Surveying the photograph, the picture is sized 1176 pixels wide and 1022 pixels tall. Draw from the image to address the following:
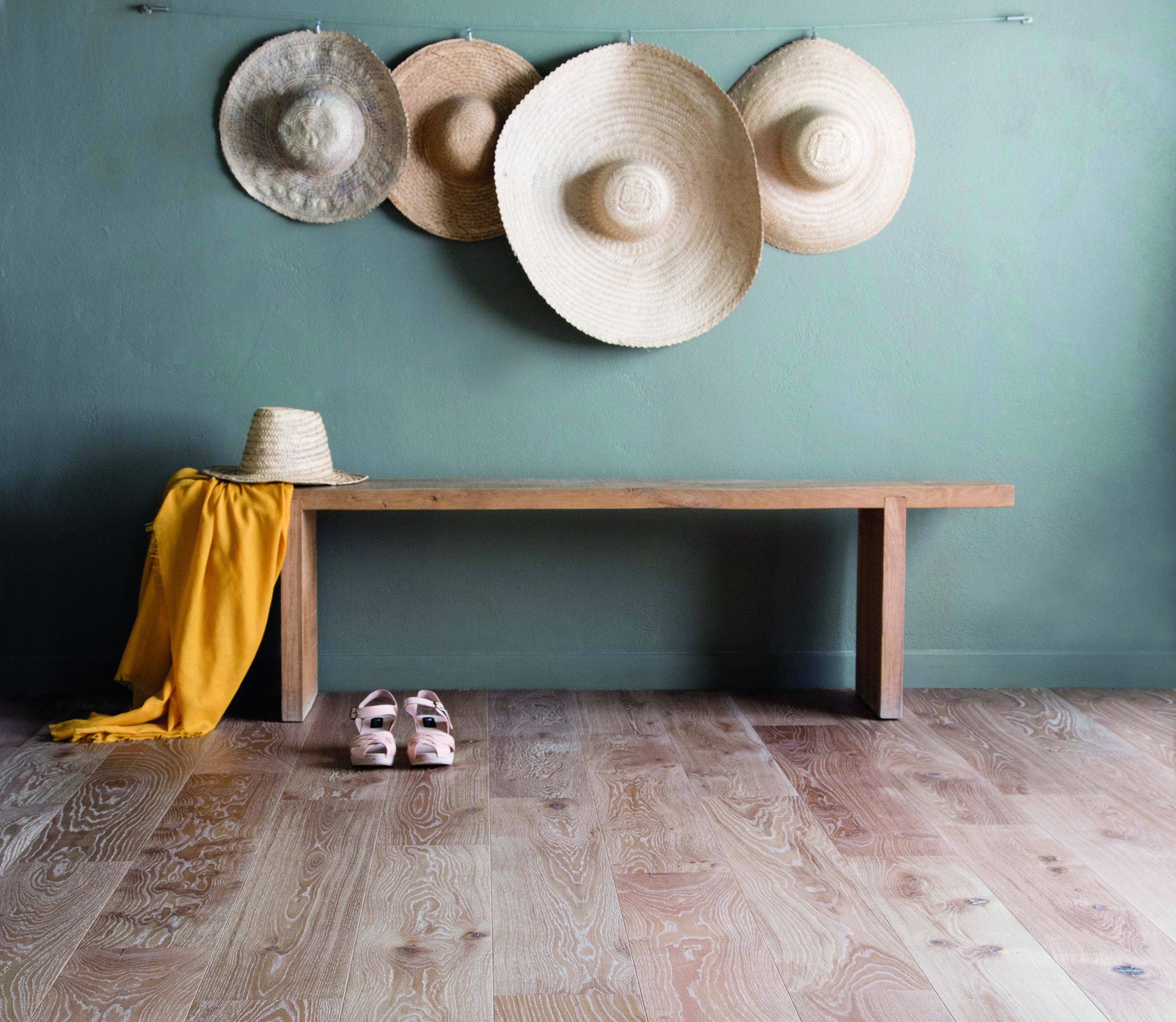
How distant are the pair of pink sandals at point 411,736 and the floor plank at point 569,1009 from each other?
89 centimetres

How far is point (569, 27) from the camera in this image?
272 centimetres

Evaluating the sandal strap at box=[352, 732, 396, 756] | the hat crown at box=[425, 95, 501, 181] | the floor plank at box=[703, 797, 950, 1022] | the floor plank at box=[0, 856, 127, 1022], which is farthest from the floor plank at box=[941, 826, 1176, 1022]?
the hat crown at box=[425, 95, 501, 181]

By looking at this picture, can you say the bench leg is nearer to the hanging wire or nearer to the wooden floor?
the wooden floor

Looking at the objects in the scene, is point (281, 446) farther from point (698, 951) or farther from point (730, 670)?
point (698, 951)

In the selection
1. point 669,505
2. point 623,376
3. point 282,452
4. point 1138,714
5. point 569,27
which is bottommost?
point 1138,714

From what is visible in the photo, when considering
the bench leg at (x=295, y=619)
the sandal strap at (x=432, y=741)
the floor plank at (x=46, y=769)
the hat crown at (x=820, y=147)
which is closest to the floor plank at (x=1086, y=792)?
the sandal strap at (x=432, y=741)

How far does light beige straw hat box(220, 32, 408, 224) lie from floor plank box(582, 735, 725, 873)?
1640mm

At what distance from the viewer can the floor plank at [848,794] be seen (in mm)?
1875

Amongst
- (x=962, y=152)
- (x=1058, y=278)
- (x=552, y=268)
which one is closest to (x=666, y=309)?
(x=552, y=268)

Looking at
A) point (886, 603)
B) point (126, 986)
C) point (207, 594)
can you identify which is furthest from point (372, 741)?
point (886, 603)

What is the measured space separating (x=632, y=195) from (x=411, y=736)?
1.53 meters

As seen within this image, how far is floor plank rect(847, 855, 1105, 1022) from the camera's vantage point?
1.36m

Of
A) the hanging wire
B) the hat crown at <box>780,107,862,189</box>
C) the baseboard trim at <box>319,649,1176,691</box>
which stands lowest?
the baseboard trim at <box>319,649,1176,691</box>

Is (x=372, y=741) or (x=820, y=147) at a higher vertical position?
(x=820, y=147)
